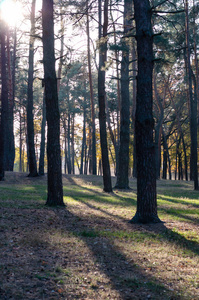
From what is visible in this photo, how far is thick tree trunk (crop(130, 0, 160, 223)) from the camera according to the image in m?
7.92

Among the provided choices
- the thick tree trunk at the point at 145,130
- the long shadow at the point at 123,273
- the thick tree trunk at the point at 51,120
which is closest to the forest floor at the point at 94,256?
the long shadow at the point at 123,273

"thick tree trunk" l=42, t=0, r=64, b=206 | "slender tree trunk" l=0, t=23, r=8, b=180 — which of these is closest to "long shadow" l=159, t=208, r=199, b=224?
"thick tree trunk" l=42, t=0, r=64, b=206

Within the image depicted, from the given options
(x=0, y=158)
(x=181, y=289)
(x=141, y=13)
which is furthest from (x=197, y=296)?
(x=0, y=158)

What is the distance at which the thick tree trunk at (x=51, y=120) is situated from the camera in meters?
10.1

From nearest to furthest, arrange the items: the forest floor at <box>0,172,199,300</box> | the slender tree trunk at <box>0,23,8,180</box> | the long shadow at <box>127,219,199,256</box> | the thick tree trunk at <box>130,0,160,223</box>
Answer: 1. the forest floor at <box>0,172,199,300</box>
2. the long shadow at <box>127,219,199,256</box>
3. the thick tree trunk at <box>130,0,160,223</box>
4. the slender tree trunk at <box>0,23,8,180</box>

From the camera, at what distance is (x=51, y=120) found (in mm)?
10195

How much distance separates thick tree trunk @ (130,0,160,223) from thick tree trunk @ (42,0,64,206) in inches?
130

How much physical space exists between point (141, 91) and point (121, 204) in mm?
5392

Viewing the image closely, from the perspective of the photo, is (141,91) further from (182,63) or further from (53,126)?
(182,63)

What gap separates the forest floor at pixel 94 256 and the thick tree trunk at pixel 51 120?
1.07 m

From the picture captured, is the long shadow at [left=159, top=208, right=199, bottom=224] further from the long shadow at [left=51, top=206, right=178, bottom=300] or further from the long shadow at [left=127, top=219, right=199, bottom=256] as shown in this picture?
the long shadow at [left=51, top=206, right=178, bottom=300]

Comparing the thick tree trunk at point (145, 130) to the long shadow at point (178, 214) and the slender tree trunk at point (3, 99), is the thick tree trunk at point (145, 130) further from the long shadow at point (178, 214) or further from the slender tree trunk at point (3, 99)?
the slender tree trunk at point (3, 99)

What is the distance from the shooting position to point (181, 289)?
4250 millimetres

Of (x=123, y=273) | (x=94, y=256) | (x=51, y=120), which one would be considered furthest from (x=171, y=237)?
(x=51, y=120)
